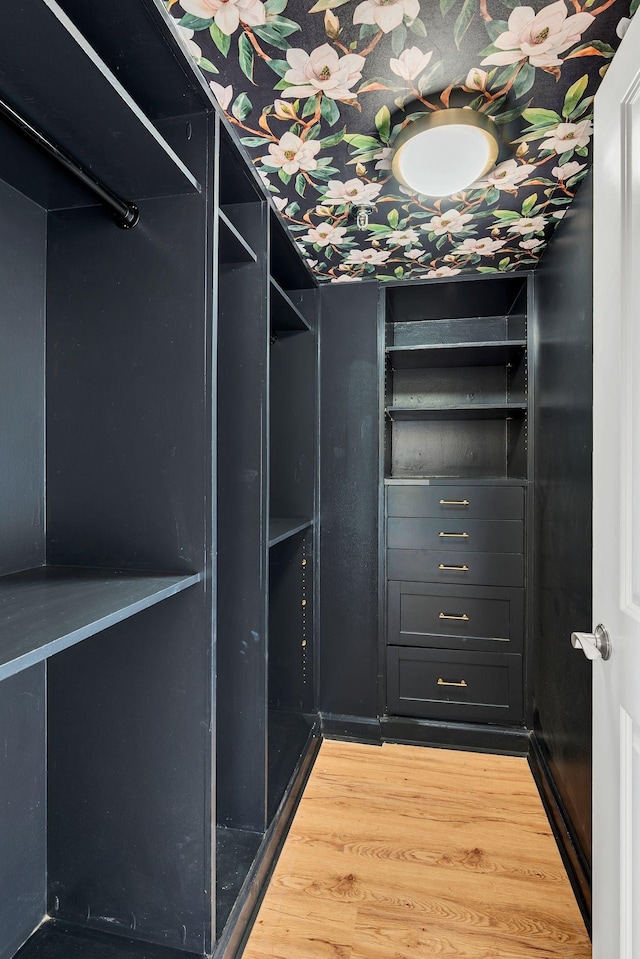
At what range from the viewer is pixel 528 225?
74.2 inches

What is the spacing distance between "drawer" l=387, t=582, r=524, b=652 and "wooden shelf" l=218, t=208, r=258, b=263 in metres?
1.56

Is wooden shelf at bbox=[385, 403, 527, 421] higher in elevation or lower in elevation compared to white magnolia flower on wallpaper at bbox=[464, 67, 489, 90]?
lower

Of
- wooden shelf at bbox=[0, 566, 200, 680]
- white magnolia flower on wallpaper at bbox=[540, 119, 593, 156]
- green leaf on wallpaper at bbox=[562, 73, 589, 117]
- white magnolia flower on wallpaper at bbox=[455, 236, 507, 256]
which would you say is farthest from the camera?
white magnolia flower on wallpaper at bbox=[455, 236, 507, 256]

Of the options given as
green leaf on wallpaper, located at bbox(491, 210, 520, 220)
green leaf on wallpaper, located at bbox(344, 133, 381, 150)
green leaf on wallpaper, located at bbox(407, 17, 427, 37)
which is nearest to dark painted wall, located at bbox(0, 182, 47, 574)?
green leaf on wallpaper, located at bbox(344, 133, 381, 150)

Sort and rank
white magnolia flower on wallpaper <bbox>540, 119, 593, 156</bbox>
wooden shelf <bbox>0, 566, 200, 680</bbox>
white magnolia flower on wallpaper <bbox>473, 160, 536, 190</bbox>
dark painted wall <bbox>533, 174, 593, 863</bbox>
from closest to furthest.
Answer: wooden shelf <bbox>0, 566, 200, 680</bbox> < white magnolia flower on wallpaper <bbox>540, 119, 593, 156</bbox> < white magnolia flower on wallpaper <bbox>473, 160, 536, 190</bbox> < dark painted wall <bbox>533, 174, 593, 863</bbox>

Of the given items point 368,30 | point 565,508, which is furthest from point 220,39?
point 565,508

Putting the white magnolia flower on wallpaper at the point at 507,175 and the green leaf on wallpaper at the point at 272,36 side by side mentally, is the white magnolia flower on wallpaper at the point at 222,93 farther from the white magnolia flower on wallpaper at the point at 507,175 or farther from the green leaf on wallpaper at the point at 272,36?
the white magnolia flower on wallpaper at the point at 507,175

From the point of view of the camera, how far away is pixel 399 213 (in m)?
1.77

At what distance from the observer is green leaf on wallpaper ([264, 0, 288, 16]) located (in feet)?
3.15

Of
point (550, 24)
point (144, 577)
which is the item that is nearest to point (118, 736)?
point (144, 577)

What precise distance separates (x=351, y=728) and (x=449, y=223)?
222 centimetres

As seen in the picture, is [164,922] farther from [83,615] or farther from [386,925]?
[83,615]

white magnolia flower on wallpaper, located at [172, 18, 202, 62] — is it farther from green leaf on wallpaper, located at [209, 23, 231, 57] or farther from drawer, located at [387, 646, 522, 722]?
drawer, located at [387, 646, 522, 722]

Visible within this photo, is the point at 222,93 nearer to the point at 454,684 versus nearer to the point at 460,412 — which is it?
the point at 460,412
